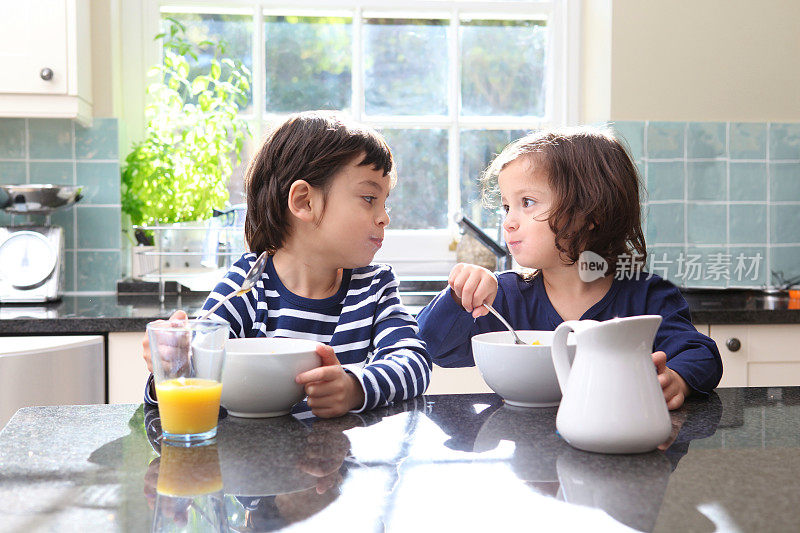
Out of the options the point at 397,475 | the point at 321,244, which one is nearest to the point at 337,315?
the point at 321,244

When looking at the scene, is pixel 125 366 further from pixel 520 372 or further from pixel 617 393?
pixel 617 393

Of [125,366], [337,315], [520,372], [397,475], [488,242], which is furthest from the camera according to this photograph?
[488,242]

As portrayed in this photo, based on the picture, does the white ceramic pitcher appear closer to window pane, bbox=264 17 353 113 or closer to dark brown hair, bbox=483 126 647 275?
dark brown hair, bbox=483 126 647 275

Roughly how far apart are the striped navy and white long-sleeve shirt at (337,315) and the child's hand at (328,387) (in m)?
0.21

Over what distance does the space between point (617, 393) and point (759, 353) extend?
61.1 inches

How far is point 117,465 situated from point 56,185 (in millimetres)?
1802

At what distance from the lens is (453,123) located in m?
2.70

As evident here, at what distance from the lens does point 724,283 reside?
8.28 feet

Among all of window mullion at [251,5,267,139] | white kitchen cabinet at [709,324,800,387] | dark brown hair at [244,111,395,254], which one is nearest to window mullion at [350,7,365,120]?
window mullion at [251,5,267,139]

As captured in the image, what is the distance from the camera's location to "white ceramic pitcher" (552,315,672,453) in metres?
0.71

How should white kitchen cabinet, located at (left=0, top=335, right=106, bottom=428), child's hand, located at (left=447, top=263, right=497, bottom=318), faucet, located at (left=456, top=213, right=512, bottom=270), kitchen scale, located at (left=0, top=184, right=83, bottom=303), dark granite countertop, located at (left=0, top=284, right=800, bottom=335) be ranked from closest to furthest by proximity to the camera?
child's hand, located at (left=447, top=263, right=497, bottom=318), white kitchen cabinet, located at (left=0, top=335, right=106, bottom=428), dark granite countertop, located at (left=0, top=284, right=800, bottom=335), kitchen scale, located at (left=0, top=184, right=83, bottom=303), faucet, located at (left=456, top=213, right=512, bottom=270)

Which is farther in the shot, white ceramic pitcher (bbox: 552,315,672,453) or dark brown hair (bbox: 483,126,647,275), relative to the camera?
dark brown hair (bbox: 483,126,647,275)

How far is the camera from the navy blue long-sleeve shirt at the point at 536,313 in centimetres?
121

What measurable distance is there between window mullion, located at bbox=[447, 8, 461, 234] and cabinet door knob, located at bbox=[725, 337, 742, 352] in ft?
3.17
